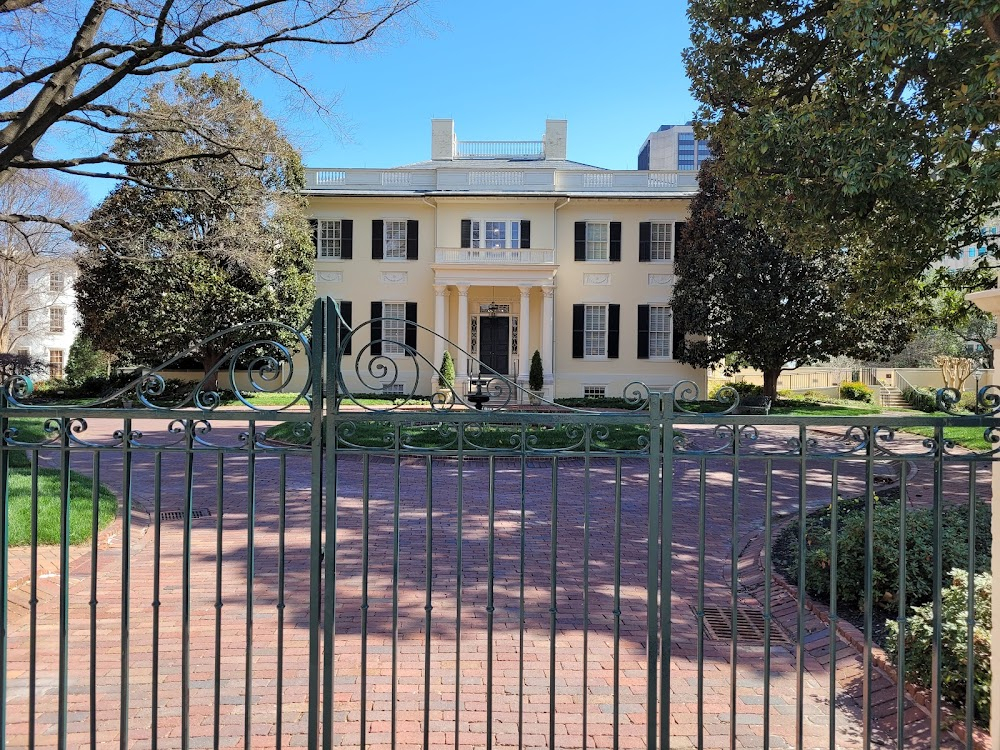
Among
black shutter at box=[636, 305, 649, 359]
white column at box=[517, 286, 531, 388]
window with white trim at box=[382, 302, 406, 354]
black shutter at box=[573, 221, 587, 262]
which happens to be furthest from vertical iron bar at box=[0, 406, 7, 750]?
black shutter at box=[636, 305, 649, 359]

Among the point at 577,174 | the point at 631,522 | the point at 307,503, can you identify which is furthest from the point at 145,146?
the point at 577,174

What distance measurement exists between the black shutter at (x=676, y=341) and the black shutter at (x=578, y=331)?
346 cm

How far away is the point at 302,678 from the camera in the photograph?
13.3ft

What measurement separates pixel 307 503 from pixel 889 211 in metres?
8.29

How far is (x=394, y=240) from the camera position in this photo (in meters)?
26.1

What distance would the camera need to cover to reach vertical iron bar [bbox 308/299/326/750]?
3008 mm

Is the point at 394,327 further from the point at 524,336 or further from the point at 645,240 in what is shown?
the point at 645,240

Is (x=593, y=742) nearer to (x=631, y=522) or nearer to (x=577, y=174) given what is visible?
(x=631, y=522)

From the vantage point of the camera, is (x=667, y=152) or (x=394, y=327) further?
(x=667, y=152)

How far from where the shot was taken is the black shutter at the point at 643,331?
25.8 meters

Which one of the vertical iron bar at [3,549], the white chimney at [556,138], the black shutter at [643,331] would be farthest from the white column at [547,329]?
the vertical iron bar at [3,549]

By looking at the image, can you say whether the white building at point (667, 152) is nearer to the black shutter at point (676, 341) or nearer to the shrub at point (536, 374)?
the black shutter at point (676, 341)

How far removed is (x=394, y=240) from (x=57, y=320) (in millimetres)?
24447

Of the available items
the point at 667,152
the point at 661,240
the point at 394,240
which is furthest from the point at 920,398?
the point at 667,152
